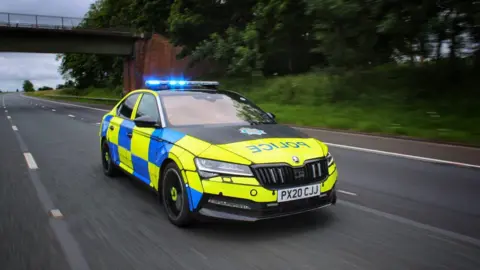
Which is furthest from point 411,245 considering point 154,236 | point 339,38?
point 339,38

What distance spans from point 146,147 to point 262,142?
1.66 metres

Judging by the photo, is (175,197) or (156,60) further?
(156,60)

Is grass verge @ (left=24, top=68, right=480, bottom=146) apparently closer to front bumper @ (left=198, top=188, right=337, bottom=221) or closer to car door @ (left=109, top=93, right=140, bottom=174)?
front bumper @ (left=198, top=188, right=337, bottom=221)

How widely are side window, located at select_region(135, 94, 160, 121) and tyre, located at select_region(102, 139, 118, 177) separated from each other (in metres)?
1.39

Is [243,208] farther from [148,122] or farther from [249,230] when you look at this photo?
[148,122]

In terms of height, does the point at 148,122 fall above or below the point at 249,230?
above

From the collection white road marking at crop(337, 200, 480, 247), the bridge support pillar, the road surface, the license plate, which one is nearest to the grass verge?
the road surface

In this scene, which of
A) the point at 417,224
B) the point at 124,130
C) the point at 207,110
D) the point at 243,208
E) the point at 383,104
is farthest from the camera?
the point at 383,104

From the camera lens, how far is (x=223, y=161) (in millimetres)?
4297

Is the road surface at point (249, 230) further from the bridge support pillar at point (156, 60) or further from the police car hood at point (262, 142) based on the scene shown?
the bridge support pillar at point (156, 60)

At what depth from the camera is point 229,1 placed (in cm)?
3400

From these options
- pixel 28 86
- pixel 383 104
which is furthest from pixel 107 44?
pixel 28 86

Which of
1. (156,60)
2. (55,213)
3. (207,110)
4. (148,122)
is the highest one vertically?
(156,60)

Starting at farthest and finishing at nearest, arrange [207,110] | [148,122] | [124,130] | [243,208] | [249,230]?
[124,130]
[207,110]
[148,122]
[249,230]
[243,208]
